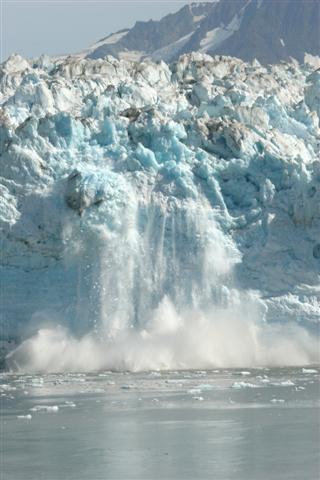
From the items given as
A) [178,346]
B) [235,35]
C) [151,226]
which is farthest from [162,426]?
[235,35]

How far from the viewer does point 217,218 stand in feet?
92.9

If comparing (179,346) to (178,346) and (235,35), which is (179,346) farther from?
(235,35)

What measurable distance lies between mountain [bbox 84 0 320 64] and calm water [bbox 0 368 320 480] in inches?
2306

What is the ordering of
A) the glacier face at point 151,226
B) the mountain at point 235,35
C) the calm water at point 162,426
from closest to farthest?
the calm water at point 162,426, the glacier face at point 151,226, the mountain at point 235,35

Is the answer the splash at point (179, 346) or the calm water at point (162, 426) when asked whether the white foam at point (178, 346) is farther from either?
the calm water at point (162, 426)

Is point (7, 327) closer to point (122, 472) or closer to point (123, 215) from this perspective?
point (123, 215)

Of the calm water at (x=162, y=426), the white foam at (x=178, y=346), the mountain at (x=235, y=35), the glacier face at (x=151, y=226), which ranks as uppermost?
the mountain at (x=235, y=35)

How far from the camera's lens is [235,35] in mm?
86000

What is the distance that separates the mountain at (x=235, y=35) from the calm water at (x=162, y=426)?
58571 mm

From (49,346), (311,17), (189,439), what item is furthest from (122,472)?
(311,17)

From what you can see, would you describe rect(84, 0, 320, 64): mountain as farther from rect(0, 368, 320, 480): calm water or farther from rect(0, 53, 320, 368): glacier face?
rect(0, 368, 320, 480): calm water

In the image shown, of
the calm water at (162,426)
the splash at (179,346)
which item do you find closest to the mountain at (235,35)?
the splash at (179,346)

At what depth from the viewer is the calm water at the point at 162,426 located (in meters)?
14.4

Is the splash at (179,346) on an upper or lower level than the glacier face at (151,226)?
lower
